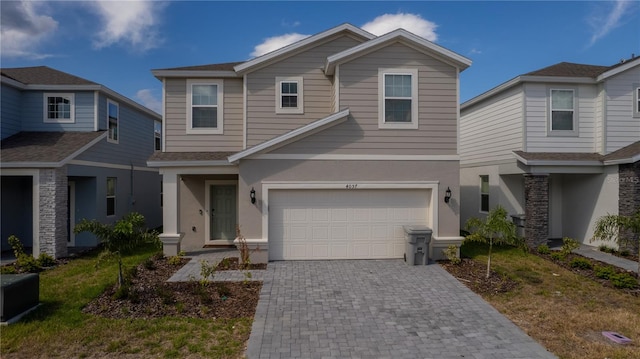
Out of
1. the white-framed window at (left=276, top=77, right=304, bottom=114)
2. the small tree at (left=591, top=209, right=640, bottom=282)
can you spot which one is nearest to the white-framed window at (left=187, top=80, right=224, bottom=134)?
the white-framed window at (left=276, top=77, right=304, bottom=114)

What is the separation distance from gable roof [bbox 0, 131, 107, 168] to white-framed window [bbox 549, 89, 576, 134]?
16188 millimetres

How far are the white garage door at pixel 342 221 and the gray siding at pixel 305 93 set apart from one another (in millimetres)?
2380

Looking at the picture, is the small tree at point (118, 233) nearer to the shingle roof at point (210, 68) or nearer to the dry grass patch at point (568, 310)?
the shingle roof at point (210, 68)

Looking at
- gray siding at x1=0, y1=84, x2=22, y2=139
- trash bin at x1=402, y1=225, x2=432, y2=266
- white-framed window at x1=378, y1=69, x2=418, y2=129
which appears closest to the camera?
trash bin at x1=402, y1=225, x2=432, y2=266

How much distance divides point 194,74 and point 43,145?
222 inches

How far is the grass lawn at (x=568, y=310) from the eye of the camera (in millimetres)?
5164

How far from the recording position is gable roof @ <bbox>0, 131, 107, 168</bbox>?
33.9ft

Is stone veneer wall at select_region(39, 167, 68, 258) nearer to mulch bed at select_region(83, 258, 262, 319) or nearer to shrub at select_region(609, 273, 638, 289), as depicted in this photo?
mulch bed at select_region(83, 258, 262, 319)

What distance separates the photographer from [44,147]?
1133 cm

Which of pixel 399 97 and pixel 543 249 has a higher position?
pixel 399 97

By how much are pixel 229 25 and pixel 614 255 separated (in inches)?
575

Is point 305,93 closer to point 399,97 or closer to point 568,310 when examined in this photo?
point 399,97

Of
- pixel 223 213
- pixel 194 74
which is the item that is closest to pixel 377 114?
pixel 194 74

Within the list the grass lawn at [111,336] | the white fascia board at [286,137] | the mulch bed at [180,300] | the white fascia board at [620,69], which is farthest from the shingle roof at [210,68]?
the white fascia board at [620,69]
